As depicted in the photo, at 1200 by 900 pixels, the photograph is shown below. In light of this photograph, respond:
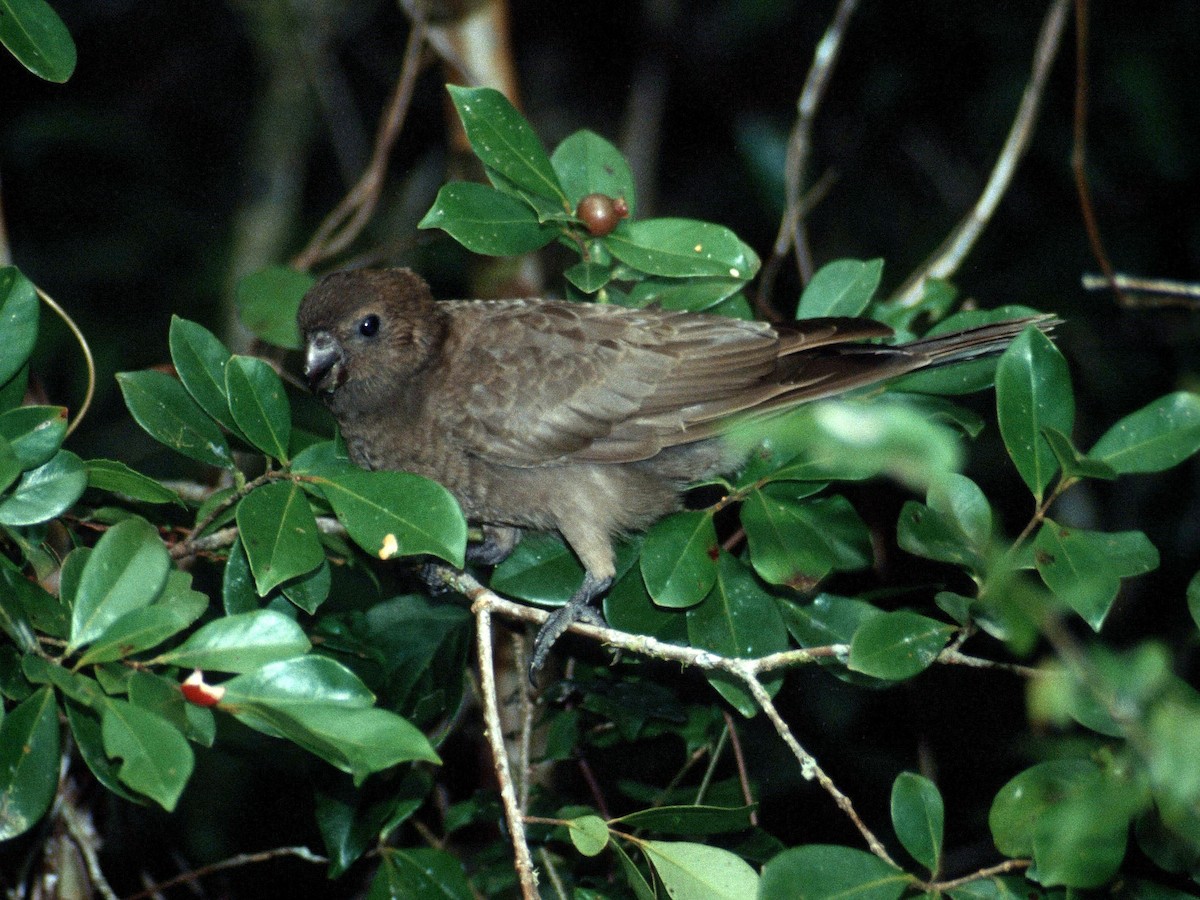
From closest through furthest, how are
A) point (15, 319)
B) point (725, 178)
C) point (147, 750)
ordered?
1. point (147, 750)
2. point (15, 319)
3. point (725, 178)

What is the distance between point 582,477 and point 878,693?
1252 mm

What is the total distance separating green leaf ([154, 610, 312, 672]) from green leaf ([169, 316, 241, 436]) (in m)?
0.76

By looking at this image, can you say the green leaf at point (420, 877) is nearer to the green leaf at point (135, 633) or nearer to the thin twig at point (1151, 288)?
the green leaf at point (135, 633)

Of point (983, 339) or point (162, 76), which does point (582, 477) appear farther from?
point (162, 76)

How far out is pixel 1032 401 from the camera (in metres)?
2.36

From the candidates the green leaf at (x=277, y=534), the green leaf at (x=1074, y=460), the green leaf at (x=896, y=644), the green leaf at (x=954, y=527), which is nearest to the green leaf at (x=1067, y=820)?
the green leaf at (x=896, y=644)

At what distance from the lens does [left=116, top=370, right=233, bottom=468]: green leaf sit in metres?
2.55

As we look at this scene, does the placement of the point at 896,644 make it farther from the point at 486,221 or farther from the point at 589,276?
the point at 486,221

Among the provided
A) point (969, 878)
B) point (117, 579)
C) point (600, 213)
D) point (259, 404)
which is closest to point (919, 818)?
point (969, 878)

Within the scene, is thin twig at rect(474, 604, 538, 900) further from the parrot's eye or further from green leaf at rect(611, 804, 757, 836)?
the parrot's eye

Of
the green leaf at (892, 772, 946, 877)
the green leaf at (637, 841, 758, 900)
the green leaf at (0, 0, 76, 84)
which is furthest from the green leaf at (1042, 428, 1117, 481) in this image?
the green leaf at (0, 0, 76, 84)

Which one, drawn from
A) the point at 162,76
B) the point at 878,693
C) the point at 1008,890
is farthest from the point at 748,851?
the point at 162,76

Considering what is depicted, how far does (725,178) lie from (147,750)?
526 cm

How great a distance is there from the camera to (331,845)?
2.59 m
